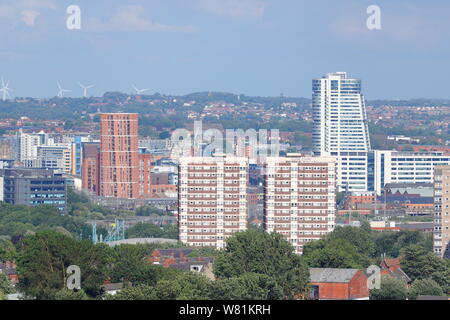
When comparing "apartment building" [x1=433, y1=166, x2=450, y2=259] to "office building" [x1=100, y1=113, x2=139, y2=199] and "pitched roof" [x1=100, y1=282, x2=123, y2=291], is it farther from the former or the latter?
"office building" [x1=100, y1=113, x2=139, y2=199]

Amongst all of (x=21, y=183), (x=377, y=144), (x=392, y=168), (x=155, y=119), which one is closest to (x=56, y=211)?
(x=21, y=183)

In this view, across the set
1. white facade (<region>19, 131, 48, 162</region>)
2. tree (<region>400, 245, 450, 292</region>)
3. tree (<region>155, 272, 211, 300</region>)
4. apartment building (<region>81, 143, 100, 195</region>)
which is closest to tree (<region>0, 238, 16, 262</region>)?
tree (<region>155, 272, 211, 300</region>)

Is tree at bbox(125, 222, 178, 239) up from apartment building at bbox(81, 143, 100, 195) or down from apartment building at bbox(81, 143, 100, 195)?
down

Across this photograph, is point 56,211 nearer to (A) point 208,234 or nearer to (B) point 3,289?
(A) point 208,234

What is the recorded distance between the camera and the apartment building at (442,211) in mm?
37031

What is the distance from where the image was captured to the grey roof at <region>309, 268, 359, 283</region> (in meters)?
21.8

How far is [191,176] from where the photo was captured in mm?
42906

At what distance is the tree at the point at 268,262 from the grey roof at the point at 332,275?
0.30 metres

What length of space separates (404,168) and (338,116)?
10.5 m

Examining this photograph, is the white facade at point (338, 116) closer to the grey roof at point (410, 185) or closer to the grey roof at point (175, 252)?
the grey roof at point (410, 185)

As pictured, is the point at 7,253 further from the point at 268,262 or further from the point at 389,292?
the point at 389,292

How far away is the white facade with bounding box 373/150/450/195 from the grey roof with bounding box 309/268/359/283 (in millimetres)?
61104

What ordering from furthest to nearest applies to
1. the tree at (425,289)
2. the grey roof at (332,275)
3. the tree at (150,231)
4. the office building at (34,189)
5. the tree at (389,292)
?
the office building at (34,189)
the tree at (150,231)
the tree at (425,289)
the grey roof at (332,275)
the tree at (389,292)

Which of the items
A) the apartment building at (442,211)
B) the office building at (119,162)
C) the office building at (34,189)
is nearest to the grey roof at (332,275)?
the apartment building at (442,211)
